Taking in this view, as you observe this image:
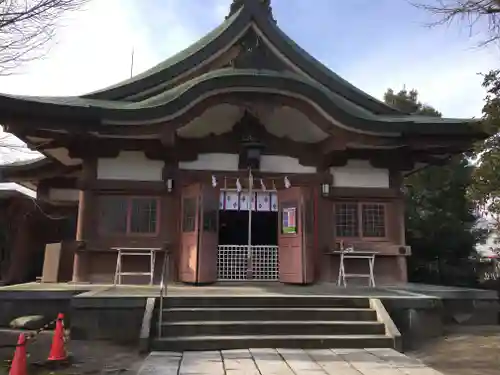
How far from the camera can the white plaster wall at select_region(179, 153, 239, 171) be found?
10062mm

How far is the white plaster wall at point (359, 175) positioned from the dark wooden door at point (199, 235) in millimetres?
2845

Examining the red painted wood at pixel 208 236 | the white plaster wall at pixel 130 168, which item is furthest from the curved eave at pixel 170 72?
the red painted wood at pixel 208 236

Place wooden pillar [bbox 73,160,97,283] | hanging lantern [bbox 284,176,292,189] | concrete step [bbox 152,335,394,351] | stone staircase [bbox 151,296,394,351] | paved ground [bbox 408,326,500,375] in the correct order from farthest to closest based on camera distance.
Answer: hanging lantern [bbox 284,176,292,189]
wooden pillar [bbox 73,160,97,283]
stone staircase [bbox 151,296,394,351]
concrete step [bbox 152,335,394,351]
paved ground [bbox 408,326,500,375]

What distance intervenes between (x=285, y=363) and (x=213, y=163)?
5.66 meters

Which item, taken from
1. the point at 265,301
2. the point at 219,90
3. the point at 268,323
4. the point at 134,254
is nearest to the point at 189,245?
the point at 134,254

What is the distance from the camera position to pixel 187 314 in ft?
21.7

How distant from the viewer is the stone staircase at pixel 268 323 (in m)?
6.04

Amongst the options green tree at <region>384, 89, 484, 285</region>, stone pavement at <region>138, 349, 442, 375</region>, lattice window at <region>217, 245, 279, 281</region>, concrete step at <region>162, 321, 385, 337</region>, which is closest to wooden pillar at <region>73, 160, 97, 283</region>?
lattice window at <region>217, 245, 279, 281</region>

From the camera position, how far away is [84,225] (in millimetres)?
9500

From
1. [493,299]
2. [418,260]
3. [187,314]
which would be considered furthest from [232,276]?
[418,260]

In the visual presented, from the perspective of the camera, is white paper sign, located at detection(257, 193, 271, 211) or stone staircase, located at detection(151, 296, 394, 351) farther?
white paper sign, located at detection(257, 193, 271, 211)

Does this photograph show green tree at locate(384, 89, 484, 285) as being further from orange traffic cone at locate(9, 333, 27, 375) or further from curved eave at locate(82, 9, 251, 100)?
orange traffic cone at locate(9, 333, 27, 375)

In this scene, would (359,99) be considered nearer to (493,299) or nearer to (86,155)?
(493,299)

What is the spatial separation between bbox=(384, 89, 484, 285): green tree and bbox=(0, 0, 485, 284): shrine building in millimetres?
4608
